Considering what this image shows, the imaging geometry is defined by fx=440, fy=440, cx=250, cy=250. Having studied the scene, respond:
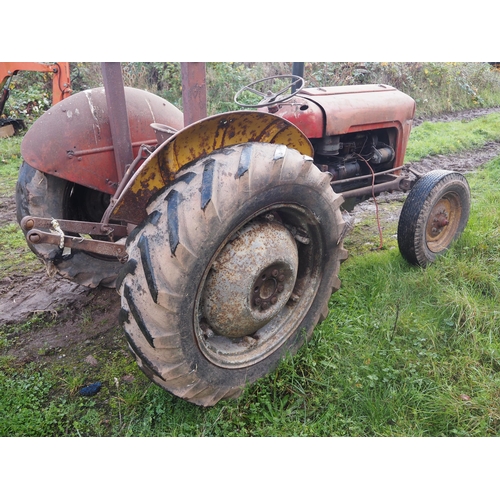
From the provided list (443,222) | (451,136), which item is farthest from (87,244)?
(451,136)

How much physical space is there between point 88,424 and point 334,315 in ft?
5.08

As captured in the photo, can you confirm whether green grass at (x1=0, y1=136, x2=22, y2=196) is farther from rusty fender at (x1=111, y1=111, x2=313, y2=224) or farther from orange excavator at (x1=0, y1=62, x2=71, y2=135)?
rusty fender at (x1=111, y1=111, x2=313, y2=224)

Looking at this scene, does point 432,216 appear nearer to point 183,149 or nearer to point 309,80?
point 183,149

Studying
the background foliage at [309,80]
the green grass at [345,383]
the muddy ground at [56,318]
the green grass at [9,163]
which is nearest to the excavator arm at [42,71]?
the muddy ground at [56,318]

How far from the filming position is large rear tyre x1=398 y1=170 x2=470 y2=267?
3.21m

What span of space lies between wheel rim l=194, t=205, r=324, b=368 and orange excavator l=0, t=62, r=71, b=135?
2.49 m

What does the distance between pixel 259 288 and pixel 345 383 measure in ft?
2.22

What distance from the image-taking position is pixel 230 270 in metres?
2.06

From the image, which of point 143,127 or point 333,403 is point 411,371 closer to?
point 333,403

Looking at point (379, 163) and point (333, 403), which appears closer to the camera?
point (333, 403)

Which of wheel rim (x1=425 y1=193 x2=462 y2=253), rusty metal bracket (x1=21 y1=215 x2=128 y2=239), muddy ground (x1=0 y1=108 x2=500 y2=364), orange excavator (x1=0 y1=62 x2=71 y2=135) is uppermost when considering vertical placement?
orange excavator (x1=0 y1=62 x2=71 y2=135)

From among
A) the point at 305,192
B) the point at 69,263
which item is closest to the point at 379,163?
the point at 305,192

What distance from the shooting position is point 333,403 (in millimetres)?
2217

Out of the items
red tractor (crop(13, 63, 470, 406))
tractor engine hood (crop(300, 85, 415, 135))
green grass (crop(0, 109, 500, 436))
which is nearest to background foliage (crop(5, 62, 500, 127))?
tractor engine hood (crop(300, 85, 415, 135))
